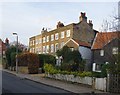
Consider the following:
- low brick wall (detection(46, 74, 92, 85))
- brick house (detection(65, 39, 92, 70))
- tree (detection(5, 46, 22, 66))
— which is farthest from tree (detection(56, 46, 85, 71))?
tree (detection(5, 46, 22, 66))

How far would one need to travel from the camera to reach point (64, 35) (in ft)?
228

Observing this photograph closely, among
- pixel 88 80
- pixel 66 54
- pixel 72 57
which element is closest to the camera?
pixel 88 80

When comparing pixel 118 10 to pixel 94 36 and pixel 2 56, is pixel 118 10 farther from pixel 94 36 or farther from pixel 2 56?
pixel 2 56

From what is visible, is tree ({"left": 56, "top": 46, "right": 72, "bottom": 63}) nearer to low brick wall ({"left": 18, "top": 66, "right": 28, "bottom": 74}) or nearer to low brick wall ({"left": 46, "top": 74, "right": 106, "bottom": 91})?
low brick wall ({"left": 18, "top": 66, "right": 28, "bottom": 74})

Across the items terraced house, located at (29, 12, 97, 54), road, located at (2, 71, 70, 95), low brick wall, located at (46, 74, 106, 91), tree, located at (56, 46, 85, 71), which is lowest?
road, located at (2, 71, 70, 95)

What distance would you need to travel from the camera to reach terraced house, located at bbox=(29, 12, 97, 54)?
65.4 metres

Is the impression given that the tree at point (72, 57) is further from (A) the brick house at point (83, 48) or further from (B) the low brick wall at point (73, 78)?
(B) the low brick wall at point (73, 78)

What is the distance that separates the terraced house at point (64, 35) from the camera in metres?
65.4

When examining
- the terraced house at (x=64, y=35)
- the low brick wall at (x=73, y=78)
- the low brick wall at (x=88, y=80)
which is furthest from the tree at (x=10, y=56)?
the low brick wall at (x=88, y=80)

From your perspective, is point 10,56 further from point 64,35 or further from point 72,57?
point 72,57

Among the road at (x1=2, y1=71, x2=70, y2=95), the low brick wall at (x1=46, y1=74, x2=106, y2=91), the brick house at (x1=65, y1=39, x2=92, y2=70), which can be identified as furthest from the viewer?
the brick house at (x1=65, y1=39, x2=92, y2=70)

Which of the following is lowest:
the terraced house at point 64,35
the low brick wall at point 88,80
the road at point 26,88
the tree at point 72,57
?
the road at point 26,88

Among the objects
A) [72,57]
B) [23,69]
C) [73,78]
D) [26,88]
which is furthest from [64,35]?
[26,88]

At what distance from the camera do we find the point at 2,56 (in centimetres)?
7081
